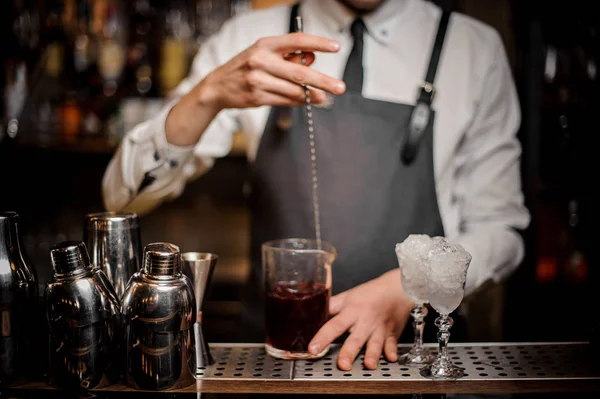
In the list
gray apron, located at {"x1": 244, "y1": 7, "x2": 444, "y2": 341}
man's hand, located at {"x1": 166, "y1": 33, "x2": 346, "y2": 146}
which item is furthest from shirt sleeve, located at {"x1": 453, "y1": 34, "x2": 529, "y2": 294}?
man's hand, located at {"x1": 166, "y1": 33, "x2": 346, "y2": 146}

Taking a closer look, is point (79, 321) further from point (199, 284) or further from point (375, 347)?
point (375, 347)

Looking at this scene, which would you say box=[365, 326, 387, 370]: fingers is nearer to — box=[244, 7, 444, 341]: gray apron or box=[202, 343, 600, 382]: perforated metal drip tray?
box=[202, 343, 600, 382]: perforated metal drip tray

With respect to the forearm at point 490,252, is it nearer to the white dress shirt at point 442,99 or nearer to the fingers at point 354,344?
the white dress shirt at point 442,99

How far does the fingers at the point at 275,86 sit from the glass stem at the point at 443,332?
46cm

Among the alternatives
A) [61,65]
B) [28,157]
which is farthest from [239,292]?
[61,65]

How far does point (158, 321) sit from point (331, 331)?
0.31 meters

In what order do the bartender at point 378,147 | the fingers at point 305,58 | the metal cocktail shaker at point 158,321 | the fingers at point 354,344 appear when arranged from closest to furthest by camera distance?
the metal cocktail shaker at point 158,321 → the fingers at point 354,344 → the fingers at point 305,58 → the bartender at point 378,147

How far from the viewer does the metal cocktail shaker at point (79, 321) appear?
3.06 feet

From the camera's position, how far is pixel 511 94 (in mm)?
1763

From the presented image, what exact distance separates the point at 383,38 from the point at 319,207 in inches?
19.4

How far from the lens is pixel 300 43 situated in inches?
42.9

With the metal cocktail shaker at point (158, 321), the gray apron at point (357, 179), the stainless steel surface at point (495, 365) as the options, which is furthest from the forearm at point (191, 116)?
the stainless steel surface at point (495, 365)

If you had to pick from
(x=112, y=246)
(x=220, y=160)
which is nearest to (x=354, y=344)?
(x=112, y=246)

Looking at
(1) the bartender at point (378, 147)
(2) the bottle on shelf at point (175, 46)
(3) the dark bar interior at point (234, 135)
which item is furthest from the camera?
(2) the bottle on shelf at point (175, 46)
